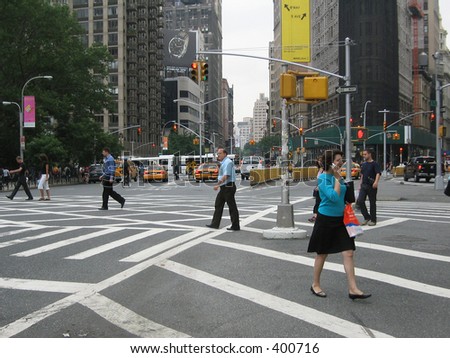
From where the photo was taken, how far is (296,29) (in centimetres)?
1108

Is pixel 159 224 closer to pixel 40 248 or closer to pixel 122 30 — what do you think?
pixel 40 248

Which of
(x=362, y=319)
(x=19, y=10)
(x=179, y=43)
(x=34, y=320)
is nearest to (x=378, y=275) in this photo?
(x=362, y=319)

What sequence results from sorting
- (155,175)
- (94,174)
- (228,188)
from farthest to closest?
(94,174)
(155,175)
(228,188)

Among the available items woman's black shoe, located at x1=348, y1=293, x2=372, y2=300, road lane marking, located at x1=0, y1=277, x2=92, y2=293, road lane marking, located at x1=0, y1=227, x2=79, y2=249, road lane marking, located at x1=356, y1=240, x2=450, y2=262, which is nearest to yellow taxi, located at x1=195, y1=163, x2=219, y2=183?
road lane marking, located at x1=0, y1=227, x2=79, y2=249

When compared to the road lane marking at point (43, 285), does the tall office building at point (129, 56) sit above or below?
above

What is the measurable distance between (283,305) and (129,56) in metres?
108

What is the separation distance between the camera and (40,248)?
9.73 m

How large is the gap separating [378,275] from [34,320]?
4475mm

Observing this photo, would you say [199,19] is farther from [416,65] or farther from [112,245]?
[112,245]

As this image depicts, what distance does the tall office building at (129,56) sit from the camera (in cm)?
10369

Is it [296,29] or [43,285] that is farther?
[296,29]

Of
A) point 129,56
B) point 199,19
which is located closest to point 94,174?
point 129,56

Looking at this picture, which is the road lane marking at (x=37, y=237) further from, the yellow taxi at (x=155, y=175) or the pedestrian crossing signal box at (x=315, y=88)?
the yellow taxi at (x=155, y=175)

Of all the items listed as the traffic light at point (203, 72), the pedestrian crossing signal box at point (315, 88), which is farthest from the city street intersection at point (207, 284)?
the traffic light at point (203, 72)
